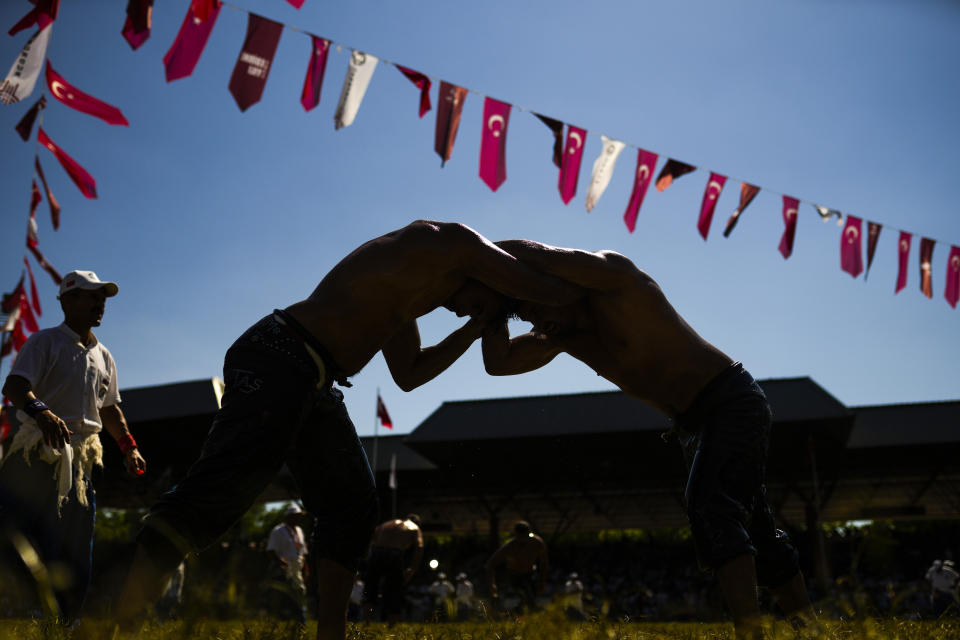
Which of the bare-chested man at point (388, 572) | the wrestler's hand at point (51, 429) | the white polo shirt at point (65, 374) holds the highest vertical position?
the white polo shirt at point (65, 374)

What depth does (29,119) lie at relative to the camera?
6.04m

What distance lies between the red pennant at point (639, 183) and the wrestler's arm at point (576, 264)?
19.1 ft

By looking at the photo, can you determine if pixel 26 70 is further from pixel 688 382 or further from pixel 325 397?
pixel 688 382

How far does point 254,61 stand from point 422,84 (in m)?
1.70

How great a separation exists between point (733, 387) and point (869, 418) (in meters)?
18.3

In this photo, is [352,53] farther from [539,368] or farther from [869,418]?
[869,418]

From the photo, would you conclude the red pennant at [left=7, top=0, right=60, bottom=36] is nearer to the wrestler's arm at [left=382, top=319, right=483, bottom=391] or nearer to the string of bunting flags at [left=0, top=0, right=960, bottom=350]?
the string of bunting flags at [left=0, top=0, right=960, bottom=350]

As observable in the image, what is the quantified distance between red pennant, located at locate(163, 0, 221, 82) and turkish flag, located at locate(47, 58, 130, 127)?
0.59m

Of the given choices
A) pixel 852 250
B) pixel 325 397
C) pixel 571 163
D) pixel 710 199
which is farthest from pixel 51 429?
pixel 852 250

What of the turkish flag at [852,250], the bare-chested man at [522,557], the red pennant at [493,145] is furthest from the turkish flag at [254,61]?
the turkish flag at [852,250]

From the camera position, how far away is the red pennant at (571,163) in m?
8.15

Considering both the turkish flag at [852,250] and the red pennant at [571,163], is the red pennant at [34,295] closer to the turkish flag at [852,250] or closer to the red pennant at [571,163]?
the red pennant at [571,163]

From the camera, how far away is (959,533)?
81.4 feet

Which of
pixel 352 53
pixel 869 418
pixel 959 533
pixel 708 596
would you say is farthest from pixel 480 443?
pixel 959 533
